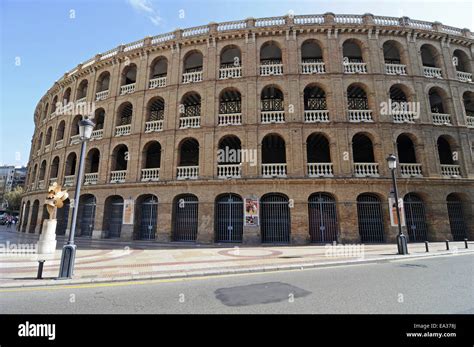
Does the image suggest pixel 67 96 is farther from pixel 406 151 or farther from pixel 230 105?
pixel 406 151

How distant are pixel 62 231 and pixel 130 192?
31.4 ft

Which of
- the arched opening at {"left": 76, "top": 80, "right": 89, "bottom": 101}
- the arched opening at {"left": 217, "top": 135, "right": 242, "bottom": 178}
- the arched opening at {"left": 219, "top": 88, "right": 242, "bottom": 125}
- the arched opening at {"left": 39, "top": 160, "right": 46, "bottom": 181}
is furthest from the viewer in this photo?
the arched opening at {"left": 39, "top": 160, "right": 46, "bottom": 181}

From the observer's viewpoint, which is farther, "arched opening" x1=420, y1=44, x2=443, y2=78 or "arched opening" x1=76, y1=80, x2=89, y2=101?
"arched opening" x1=76, y1=80, x2=89, y2=101

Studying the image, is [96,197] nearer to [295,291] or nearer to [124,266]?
[124,266]

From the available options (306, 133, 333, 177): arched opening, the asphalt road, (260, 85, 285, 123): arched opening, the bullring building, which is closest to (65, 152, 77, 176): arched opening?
the bullring building

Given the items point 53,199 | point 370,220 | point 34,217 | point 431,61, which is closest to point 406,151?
point 370,220

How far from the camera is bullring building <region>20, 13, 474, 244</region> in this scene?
1510 cm

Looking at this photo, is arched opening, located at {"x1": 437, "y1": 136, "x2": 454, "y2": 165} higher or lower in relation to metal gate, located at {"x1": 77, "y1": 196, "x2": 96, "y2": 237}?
higher

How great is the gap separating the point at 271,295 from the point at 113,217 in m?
16.9

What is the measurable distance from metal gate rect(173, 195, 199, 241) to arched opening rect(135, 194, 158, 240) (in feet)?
5.88

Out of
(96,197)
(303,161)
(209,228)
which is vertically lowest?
(209,228)

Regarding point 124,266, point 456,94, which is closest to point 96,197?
point 124,266

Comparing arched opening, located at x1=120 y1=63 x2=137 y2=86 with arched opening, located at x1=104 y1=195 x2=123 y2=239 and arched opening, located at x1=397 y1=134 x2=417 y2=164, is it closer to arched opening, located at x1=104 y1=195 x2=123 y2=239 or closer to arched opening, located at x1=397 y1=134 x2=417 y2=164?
arched opening, located at x1=104 y1=195 x2=123 y2=239

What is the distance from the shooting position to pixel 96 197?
18000 millimetres
